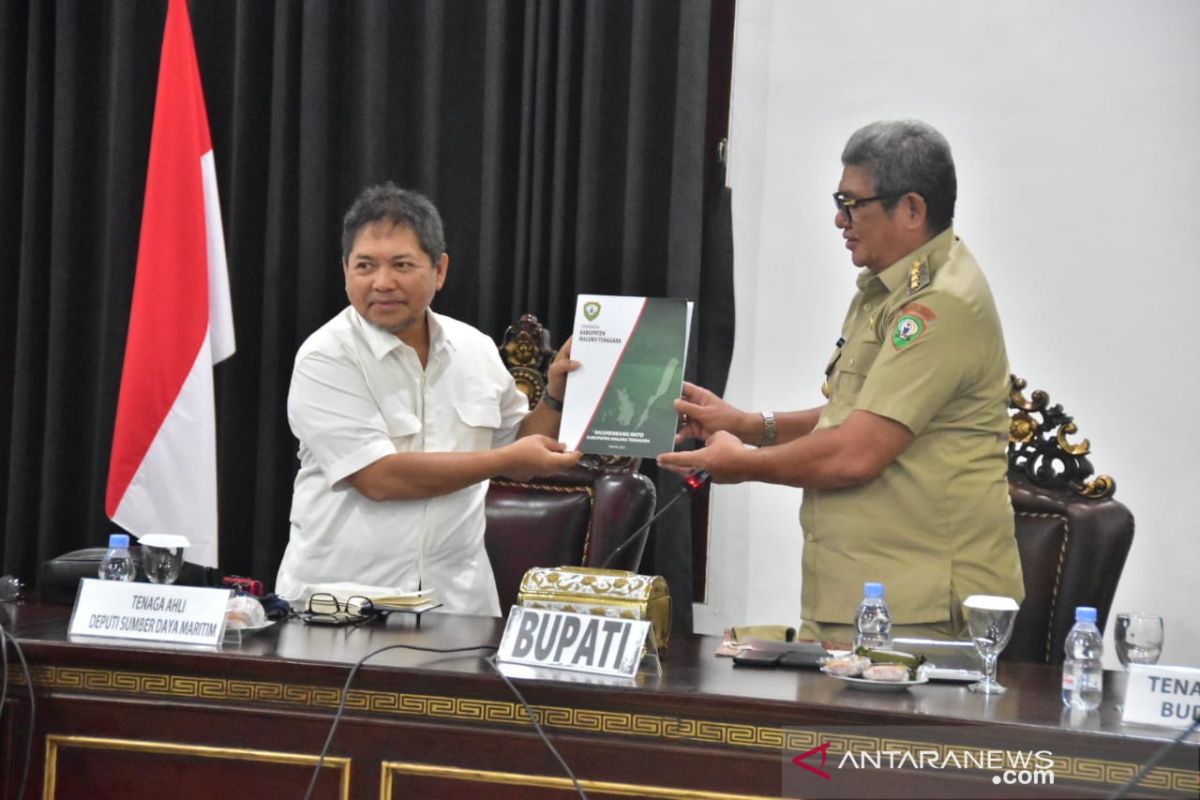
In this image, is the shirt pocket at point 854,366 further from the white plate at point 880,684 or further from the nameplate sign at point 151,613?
the nameplate sign at point 151,613

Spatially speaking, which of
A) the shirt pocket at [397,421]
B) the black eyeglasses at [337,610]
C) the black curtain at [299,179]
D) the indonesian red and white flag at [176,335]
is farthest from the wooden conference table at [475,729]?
the black curtain at [299,179]

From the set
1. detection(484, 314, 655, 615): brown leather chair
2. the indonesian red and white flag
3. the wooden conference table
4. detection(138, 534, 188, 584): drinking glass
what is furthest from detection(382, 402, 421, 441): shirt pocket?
the indonesian red and white flag

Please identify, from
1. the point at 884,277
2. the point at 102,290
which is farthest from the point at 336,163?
the point at 884,277

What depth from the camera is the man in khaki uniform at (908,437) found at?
2404 millimetres

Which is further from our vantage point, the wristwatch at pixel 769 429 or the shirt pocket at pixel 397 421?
the wristwatch at pixel 769 429

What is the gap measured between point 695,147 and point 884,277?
43.0 inches

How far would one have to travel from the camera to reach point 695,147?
3514mm

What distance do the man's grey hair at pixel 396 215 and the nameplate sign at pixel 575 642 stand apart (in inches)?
41.6

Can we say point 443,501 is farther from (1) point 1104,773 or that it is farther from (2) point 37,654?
(1) point 1104,773

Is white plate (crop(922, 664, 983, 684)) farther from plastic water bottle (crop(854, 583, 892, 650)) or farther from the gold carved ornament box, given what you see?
the gold carved ornament box

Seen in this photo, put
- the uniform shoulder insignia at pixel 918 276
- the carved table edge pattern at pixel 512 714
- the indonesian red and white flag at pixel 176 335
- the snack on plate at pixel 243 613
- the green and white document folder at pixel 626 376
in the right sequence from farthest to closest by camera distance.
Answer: the indonesian red and white flag at pixel 176 335, the green and white document folder at pixel 626 376, the uniform shoulder insignia at pixel 918 276, the snack on plate at pixel 243 613, the carved table edge pattern at pixel 512 714

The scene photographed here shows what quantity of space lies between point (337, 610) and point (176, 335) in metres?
1.39

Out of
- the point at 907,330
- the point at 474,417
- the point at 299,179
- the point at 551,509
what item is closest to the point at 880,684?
the point at 907,330

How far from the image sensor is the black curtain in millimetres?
3615
